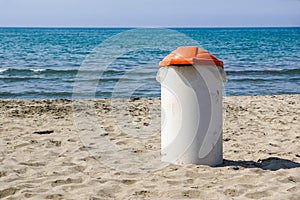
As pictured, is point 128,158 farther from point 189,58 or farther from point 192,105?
point 189,58

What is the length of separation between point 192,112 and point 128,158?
1.06 m

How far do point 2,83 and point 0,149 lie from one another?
30.1ft

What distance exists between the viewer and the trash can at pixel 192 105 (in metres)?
4.53

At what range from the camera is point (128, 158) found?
5180 millimetres

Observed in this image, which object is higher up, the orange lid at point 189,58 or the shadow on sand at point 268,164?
the orange lid at point 189,58

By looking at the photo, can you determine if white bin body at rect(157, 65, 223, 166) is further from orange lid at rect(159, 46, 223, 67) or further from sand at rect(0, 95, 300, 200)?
sand at rect(0, 95, 300, 200)

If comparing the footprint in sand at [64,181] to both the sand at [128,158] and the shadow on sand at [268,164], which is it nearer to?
the sand at [128,158]

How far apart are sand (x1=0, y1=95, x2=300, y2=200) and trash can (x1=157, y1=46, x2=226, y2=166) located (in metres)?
0.18

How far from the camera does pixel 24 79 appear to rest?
15094mm

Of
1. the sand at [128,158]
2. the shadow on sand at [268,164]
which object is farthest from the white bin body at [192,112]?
the shadow on sand at [268,164]

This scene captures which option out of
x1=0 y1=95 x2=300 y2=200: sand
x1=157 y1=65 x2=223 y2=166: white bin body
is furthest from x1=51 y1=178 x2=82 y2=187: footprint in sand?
x1=157 y1=65 x2=223 y2=166: white bin body

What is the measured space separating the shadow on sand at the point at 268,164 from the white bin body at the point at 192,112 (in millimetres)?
280

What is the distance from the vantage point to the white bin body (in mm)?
4535

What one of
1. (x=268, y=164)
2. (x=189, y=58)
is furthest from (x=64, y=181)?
(x=268, y=164)
